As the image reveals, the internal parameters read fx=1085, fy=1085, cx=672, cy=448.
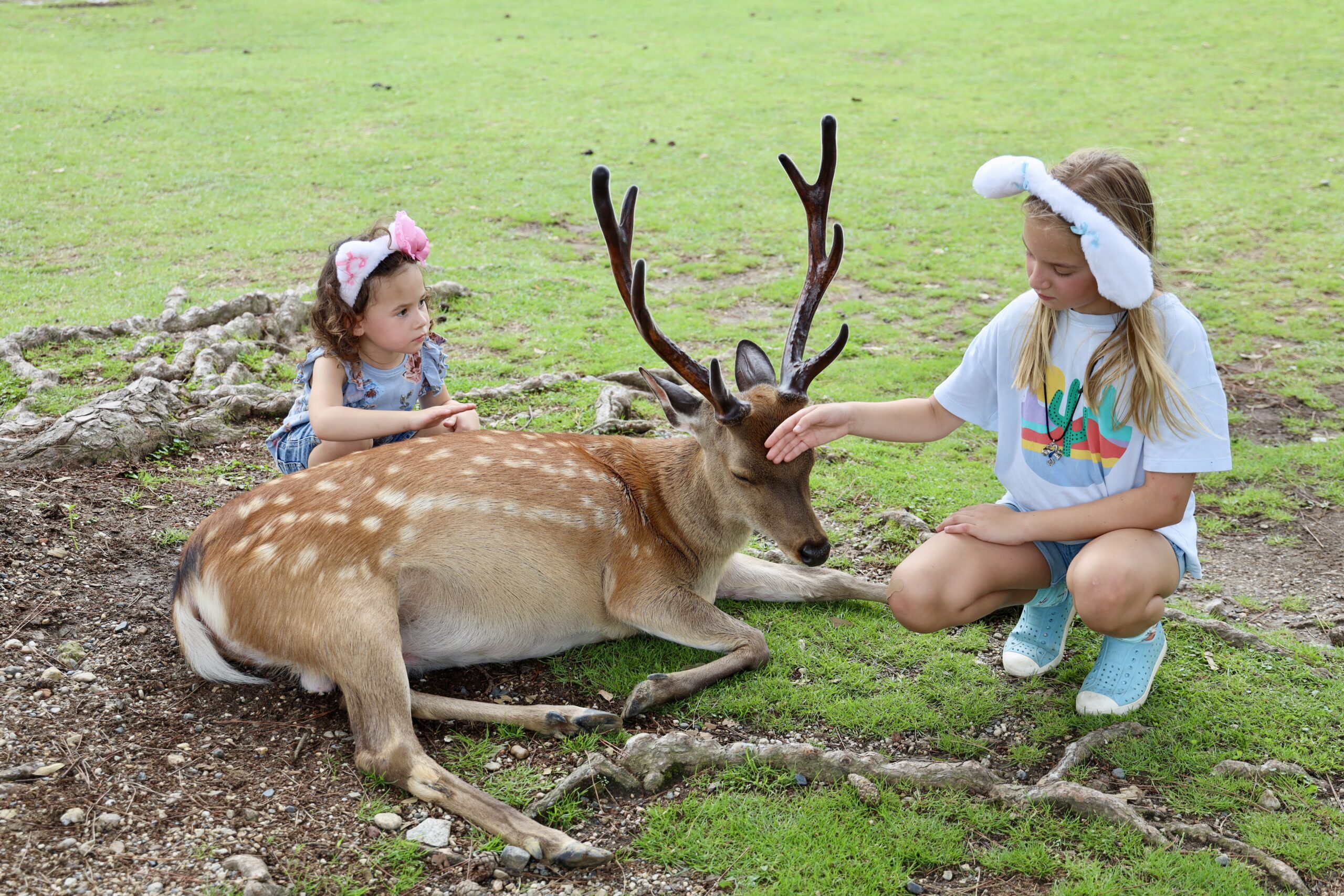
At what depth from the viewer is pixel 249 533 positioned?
3906 millimetres

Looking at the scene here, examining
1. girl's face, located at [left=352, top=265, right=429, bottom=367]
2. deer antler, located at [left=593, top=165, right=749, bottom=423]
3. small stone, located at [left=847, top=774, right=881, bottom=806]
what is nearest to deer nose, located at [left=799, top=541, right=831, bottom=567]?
deer antler, located at [left=593, top=165, right=749, bottom=423]

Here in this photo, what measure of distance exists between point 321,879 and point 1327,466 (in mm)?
5287

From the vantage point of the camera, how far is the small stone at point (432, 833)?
10.3ft

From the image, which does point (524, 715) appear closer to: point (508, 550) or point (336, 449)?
point (508, 550)

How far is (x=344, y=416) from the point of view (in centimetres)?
461

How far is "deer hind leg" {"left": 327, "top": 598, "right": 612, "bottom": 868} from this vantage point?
308 cm

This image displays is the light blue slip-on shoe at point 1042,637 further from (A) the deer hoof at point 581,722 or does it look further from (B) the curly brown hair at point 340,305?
(B) the curly brown hair at point 340,305

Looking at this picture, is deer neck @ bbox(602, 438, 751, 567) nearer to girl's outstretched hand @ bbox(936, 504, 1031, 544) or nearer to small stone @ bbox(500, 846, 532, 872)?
girl's outstretched hand @ bbox(936, 504, 1031, 544)

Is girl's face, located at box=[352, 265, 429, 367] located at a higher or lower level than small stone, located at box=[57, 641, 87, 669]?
higher

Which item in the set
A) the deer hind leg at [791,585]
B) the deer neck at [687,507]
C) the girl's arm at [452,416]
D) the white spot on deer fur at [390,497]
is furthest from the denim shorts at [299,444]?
the deer hind leg at [791,585]

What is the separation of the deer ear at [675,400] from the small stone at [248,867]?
216cm

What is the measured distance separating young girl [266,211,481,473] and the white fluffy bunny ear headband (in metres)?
2.44

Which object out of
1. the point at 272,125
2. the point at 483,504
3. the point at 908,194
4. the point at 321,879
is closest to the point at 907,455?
the point at 483,504

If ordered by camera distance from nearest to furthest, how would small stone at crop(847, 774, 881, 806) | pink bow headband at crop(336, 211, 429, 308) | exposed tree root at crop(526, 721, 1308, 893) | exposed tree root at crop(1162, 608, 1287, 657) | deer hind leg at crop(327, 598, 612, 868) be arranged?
deer hind leg at crop(327, 598, 612, 868) → exposed tree root at crop(526, 721, 1308, 893) → small stone at crop(847, 774, 881, 806) → exposed tree root at crop(1162, 608, 1287, 657) → pink bow headband at crop(336, 211, 429, 308)
